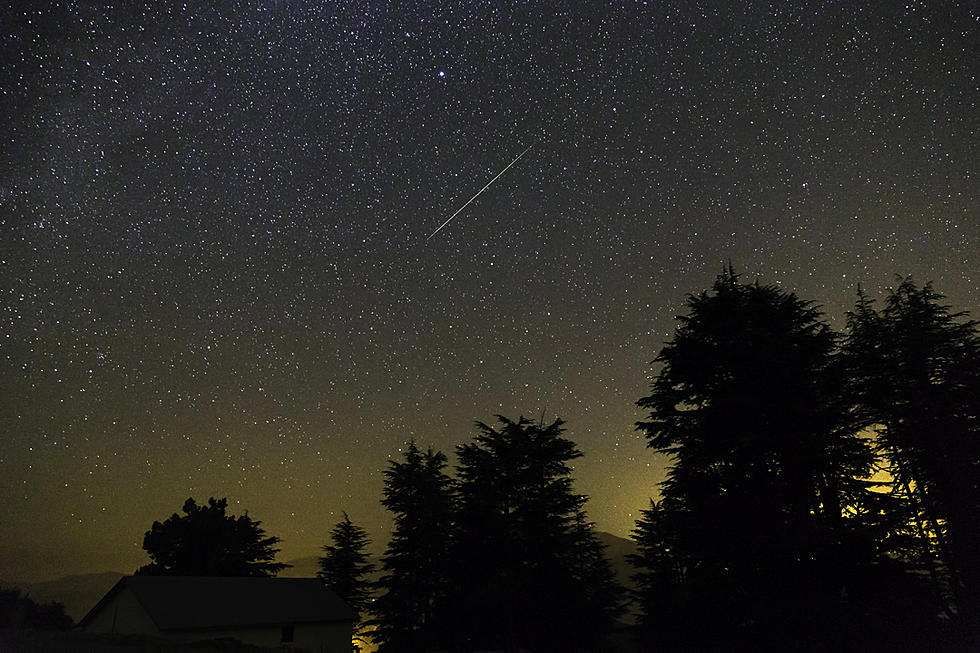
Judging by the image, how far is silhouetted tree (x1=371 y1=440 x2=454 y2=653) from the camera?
139 ft

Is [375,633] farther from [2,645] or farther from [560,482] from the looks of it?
[2,645]

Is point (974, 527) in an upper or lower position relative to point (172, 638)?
upper

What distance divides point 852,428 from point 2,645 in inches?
1234

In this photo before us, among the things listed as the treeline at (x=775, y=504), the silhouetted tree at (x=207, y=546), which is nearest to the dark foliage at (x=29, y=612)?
the silhouetted tree at (x=207, y=546)

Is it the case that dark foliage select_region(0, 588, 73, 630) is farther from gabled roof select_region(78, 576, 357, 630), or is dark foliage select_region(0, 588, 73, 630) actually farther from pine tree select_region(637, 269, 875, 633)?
pine tree select_region(637, 269, 875, 633)

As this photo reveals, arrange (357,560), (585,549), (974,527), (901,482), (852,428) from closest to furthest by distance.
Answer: (852,428) < (974,527) < (901,482) < (585,549) < (357,560)

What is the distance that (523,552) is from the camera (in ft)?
111

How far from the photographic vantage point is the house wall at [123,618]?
33344 mm

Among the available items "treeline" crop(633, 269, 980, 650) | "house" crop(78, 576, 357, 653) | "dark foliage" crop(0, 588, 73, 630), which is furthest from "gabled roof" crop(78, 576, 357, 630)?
"treeline" crop(633, 269, 980, 650)

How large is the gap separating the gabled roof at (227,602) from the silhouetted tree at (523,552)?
11.1 m

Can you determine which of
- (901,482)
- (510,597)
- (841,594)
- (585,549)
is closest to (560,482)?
(585,549)

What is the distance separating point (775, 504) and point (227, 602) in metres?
31.7

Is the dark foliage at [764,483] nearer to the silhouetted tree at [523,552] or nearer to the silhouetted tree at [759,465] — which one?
the silhouetted tree at [759,465]

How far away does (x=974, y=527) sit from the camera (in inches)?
900
